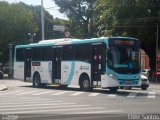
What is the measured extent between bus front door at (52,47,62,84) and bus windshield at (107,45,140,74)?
566cm

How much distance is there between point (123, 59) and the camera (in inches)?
1091

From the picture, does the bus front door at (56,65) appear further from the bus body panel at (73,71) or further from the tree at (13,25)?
the tree at (13,25)

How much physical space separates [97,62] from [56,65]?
16.6ft

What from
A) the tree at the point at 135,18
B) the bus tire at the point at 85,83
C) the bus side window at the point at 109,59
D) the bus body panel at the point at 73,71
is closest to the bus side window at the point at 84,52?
the bus body panel at the point at 73,71

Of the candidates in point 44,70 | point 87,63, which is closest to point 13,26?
point 44,70

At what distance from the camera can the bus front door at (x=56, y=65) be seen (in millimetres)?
32322

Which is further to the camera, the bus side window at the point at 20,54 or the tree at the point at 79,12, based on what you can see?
the tree at the point at 79,12

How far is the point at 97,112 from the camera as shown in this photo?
16.6 metres

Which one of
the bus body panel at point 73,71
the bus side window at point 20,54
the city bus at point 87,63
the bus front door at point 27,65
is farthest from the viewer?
the bus side window at point 20,54

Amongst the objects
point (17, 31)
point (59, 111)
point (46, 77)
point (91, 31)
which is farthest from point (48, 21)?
point (59, 111)

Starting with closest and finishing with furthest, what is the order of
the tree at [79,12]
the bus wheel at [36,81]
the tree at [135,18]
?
the bus wheel at [36,81] → the tree at [135,18] → the tree at [79,12]

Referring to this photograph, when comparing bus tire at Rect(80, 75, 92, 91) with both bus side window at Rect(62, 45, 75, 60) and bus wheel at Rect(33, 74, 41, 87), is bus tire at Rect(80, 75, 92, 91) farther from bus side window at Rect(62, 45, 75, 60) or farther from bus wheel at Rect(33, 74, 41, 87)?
bus wheel at Rect(33, 74, 41, 87)

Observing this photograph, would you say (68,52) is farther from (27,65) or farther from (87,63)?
(27,65)

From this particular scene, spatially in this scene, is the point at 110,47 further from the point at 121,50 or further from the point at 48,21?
the point at 48,21
